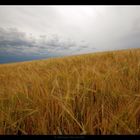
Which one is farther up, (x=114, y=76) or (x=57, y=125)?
(x=114, y=76)

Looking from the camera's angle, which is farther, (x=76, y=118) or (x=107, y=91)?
(x=107, y=91)

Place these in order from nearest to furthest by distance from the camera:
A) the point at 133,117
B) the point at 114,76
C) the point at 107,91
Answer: the point at 133,117 → the point at 107,91 → the point at 114,76

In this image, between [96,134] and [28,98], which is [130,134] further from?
[28,98]

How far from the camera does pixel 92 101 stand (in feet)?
2.51

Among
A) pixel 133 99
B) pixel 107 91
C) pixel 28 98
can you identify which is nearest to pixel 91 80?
pixel 107 91

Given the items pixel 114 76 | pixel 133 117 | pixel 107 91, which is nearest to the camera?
pixel 133 117
